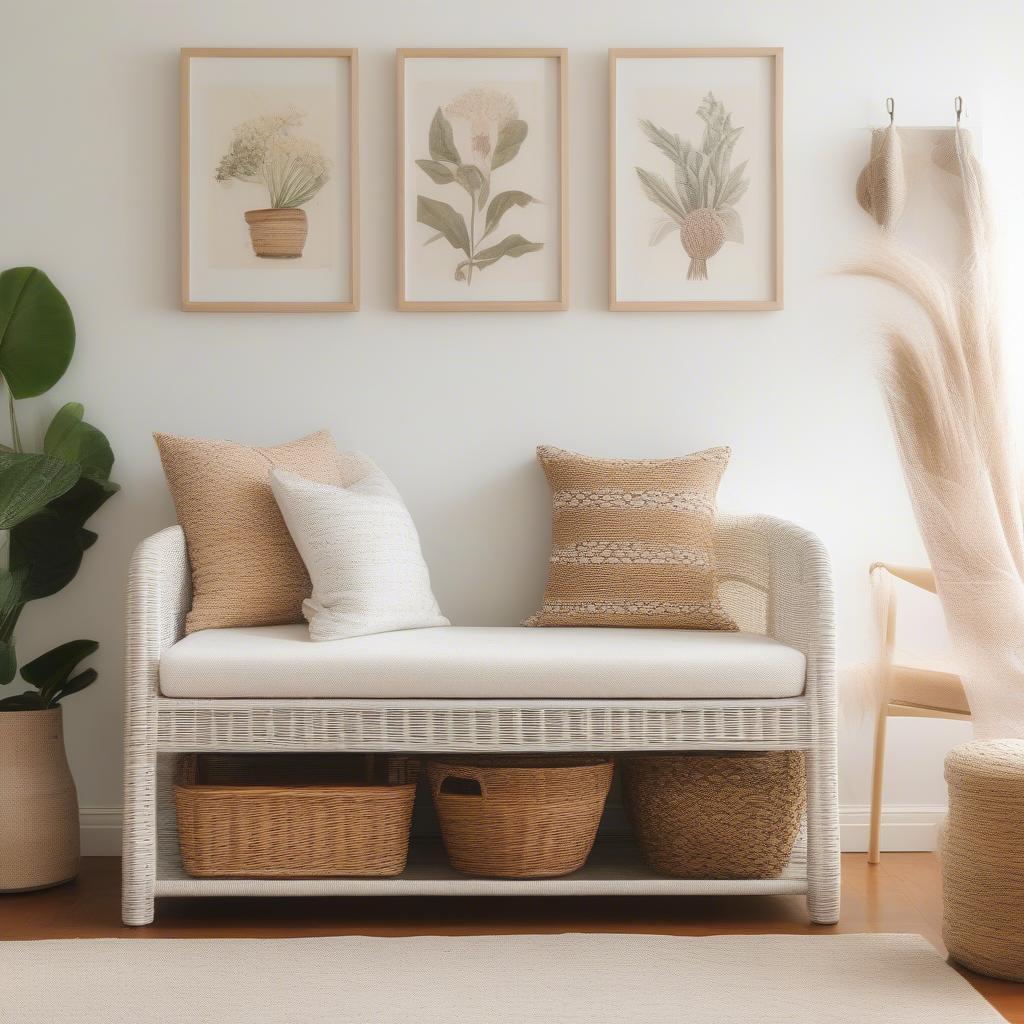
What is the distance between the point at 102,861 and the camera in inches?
115

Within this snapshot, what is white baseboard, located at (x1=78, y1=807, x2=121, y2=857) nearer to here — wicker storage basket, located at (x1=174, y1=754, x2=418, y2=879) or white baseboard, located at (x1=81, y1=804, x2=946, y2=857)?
white baseboard, located at (x1=81, y1=804, x2=946, y2=857)

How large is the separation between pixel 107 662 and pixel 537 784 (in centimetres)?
128

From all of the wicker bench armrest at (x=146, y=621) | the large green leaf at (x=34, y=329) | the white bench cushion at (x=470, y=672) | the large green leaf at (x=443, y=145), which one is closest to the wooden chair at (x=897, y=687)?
the white bench cushion at (x=470, y=672)

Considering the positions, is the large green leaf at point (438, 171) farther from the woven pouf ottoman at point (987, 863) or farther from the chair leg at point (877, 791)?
the woven pouf ottoman at point (987, 863)

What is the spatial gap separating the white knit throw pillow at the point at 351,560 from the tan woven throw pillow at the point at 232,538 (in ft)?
0.20

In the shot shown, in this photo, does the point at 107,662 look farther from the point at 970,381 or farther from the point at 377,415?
the point at 970,381

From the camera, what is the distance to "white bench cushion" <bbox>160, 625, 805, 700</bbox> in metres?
2.28

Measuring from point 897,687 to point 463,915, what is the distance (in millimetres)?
1172

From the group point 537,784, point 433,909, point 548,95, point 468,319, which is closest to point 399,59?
point 548,95

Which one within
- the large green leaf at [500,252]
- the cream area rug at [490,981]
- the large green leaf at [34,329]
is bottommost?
the cream area rug at [490,981]

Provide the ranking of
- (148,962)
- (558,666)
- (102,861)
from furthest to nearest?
(102,861), (558,666), (148,962)

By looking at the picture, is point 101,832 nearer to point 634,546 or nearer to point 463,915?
point 463,915

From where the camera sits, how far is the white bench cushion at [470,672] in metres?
2.28

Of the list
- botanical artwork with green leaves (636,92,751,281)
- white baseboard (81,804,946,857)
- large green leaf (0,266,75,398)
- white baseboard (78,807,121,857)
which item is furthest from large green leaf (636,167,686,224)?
white baseboard (78,807,121,857)
